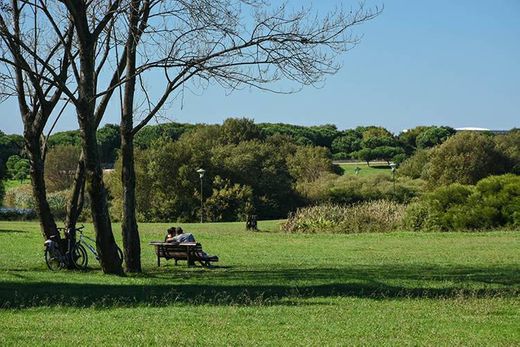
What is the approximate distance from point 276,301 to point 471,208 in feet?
91.3

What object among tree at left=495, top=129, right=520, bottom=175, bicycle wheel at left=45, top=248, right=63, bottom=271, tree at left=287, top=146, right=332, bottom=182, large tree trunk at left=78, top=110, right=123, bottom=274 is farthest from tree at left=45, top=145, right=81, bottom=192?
large tree trunk at left=78, top=110, right=123, bottom=274

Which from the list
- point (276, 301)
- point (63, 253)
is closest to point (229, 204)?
point (63, 253)

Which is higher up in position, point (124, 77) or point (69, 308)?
point (124, 77)

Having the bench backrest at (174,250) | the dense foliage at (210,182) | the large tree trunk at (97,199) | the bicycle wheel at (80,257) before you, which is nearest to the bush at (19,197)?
the dense foliage at (210,182)

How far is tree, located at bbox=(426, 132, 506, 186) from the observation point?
2953 inches

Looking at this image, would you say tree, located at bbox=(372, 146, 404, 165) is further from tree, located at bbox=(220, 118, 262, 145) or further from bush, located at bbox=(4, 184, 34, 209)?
bush, located at bbox=(4, 184, 34, 209)

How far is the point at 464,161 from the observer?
76000 mm

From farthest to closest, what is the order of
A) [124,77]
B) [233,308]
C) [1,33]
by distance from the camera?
[124,77] < [1,33] < [233,308]

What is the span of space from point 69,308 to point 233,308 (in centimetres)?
234

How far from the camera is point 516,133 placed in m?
92.4

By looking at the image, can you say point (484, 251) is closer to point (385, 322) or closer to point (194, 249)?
point (194, 249)

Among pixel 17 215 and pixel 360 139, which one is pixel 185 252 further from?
pixel 360 139

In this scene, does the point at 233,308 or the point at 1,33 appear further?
the point at 1,33

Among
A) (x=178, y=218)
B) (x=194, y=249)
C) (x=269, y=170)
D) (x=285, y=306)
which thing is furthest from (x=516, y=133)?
(x=285, y=306)
